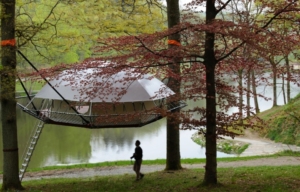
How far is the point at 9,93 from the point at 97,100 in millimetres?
1799

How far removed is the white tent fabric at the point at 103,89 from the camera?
22.2 ft

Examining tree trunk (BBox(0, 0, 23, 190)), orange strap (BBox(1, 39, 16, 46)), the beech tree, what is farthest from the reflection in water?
orange strap (BBox(1, 39, 16, 46))

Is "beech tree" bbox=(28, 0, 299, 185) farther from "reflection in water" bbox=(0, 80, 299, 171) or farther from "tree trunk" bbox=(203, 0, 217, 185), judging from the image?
"reflection in water" bbox=(0, 80, 299, 171)

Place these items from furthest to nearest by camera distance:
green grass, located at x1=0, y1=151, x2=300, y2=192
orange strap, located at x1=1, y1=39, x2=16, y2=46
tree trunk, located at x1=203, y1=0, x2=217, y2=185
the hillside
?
the hillside → orange strap, located at x1=1, y1=39, x2=16, y2=46 → green grass, located at x1=0, y1=151, x2=300, y2=192 → tree trunk, located at x1=203, y1=0, x2=217, y2=185

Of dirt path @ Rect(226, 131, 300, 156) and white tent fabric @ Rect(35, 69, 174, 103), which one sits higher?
white tent fabric @ Rect(35, 69, 174, 103)

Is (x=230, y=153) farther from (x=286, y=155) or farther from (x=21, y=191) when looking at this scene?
(x=21, y=191)

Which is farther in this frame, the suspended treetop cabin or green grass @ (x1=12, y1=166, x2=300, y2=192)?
the suspended treetop cabin

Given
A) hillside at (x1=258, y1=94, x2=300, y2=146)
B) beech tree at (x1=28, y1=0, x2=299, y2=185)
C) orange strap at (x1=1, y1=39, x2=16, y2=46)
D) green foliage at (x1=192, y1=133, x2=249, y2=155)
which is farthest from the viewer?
green foliage at (x1=192, y1=133, x2=249, y2=155)

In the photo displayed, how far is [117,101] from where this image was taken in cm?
688

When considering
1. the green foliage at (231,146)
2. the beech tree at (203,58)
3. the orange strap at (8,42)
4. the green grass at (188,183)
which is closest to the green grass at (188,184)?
the green grass at (188,183)

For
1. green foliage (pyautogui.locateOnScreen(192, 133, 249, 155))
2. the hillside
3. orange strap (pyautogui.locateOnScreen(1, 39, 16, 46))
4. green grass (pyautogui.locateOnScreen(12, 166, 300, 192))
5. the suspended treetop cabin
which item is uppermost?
orange strap (pyautogui.locateOnScreen(1, 39, 16, 46))

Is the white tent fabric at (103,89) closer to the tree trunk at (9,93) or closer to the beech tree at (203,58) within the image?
the beech tree at (203,58)

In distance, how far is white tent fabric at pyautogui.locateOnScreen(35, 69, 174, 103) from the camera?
6.76 meters

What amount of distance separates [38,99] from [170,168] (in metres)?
3.86
